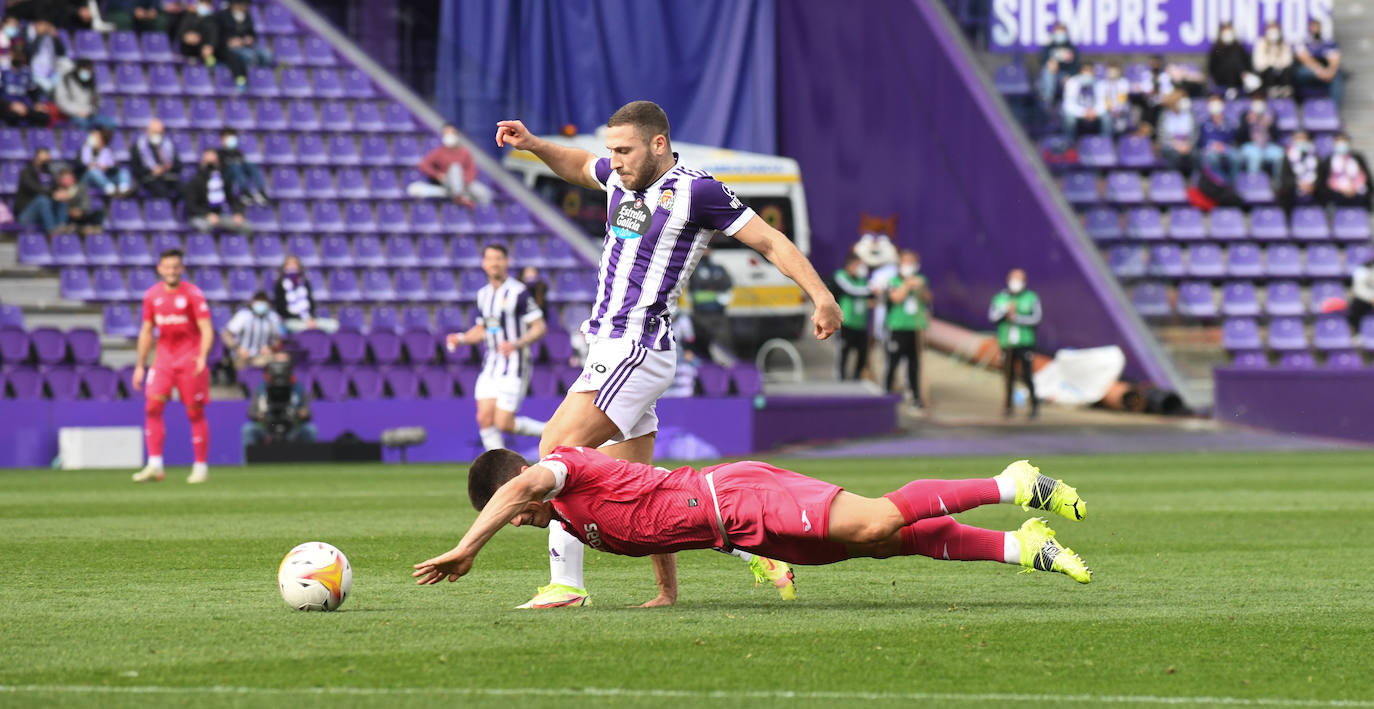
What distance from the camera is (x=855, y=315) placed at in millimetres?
23578

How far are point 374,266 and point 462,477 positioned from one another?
8122 millimetres

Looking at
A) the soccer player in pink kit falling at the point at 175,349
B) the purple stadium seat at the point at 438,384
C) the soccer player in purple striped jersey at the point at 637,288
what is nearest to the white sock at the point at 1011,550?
the soccer player in purple striped jersey at the point at 637,288

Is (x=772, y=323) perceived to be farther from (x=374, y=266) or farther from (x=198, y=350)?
(x=198, y=350)

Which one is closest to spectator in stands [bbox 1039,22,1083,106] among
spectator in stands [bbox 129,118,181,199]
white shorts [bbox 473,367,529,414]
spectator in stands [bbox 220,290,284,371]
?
spectator in stands [bbox 220,290,284,371]

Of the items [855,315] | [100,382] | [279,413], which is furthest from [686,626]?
[855,315]

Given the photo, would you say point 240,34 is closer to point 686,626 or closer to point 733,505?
point 733,505

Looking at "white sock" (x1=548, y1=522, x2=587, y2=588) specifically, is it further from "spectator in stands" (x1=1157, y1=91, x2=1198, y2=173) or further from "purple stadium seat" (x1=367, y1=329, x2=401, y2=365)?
"spectator in stands" (x1=1157, y1=91, x2=1198, y2=173)

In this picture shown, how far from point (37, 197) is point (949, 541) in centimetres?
1858

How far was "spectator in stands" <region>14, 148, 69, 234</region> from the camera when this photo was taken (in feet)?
72.6

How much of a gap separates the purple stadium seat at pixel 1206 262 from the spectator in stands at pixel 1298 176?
160 cm

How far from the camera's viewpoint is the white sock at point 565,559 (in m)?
6.61

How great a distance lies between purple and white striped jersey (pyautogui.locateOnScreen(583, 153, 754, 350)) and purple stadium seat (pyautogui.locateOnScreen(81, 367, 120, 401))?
45.7ft

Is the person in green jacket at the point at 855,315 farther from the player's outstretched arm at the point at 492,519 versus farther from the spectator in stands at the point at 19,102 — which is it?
the player's outstretched arm at the point at 492,519

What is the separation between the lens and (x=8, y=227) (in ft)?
73.0
